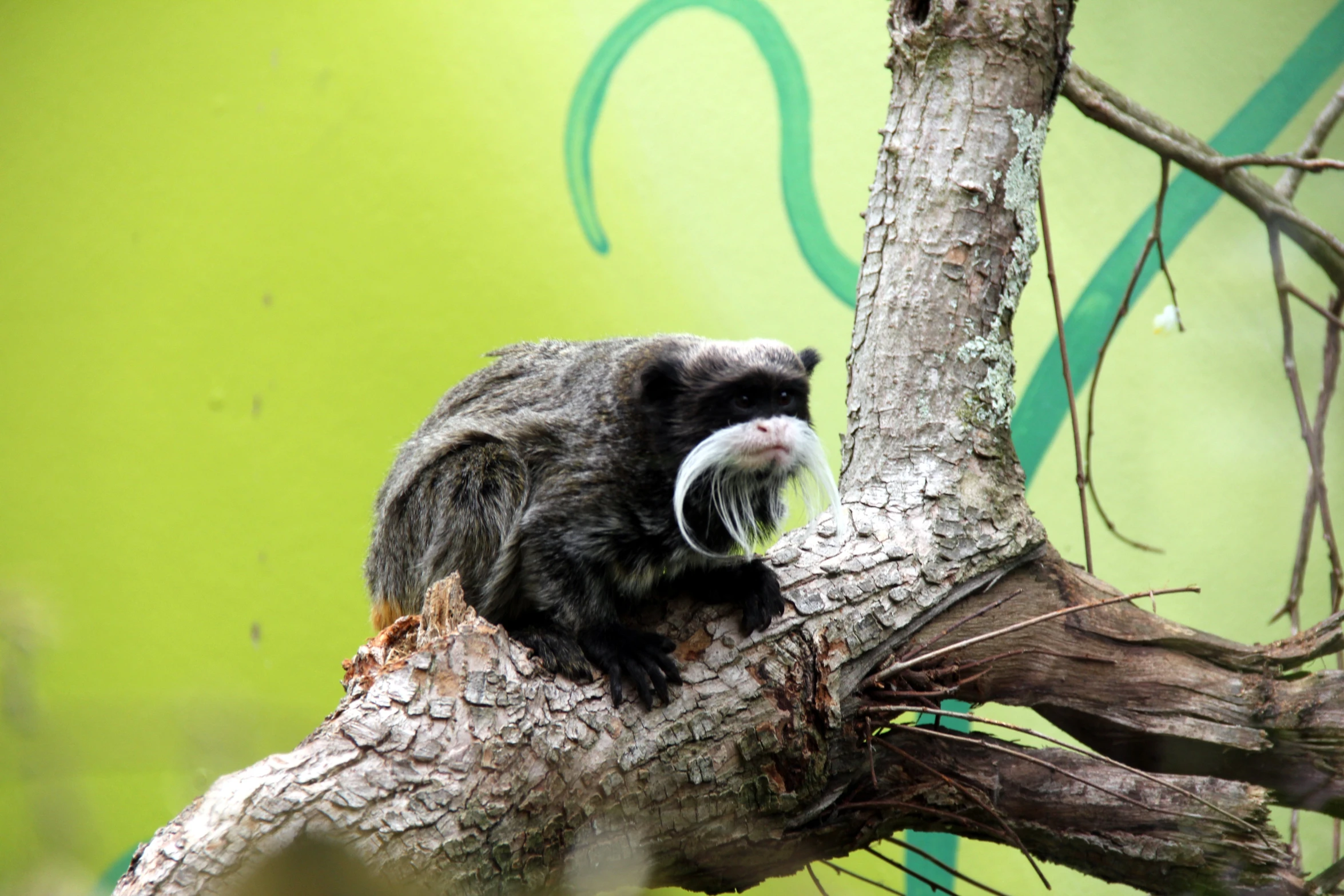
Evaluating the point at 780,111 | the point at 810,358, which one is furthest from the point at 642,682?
the point at 780,111

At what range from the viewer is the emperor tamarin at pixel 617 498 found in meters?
1.92

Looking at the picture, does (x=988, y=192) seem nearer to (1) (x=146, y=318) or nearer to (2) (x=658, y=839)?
(2) (x=658, y=839)

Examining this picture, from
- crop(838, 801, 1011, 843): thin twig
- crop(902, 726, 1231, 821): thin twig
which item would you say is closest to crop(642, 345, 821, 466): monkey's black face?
crop(902, 726, 1231, 821): thin twig

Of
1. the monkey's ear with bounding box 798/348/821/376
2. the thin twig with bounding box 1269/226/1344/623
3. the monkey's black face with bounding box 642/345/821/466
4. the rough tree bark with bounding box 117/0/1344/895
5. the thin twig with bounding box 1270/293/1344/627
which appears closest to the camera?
the rough tree bark with bounding box 117/0/1344/895

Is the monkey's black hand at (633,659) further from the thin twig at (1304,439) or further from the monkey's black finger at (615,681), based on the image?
the thin twig at (1304,439)

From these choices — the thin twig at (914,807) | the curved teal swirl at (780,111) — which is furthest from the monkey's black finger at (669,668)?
the curved teal swirl at (780,111)

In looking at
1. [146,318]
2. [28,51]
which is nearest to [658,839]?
[146,318]

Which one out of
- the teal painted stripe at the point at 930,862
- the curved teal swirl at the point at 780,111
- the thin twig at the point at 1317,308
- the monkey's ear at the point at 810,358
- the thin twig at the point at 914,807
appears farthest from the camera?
the curved teal swirl at the point at 780,111

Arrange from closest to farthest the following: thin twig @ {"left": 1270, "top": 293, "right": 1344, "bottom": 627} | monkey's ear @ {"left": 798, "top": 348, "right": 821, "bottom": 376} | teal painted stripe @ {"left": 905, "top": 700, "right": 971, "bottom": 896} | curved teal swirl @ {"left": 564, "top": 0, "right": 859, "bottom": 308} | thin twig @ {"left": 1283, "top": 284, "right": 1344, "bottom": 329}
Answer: monkey's ear @ {"left": 798, "top": 348, "right": 821, "bottom": 376} < thin twig @ {"left": 1283, "top": 284, "right": 1344, "bottom": 329} < thin twig @ {"left": 1270, "top": 293, "right": 1344, "bottom": 627} < teal painted stripe @ {"left": 905, "top": 700, "right": 971, "bottom": 896} < curved teal swirl @ {"left": 564, "top": 0, "right": 859, "bottom": 308}

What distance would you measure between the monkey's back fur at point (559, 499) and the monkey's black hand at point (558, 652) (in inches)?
2.0

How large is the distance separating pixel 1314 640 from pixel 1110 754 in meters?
0.49

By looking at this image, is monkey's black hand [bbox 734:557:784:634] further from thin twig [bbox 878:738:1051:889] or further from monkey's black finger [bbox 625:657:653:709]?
thin twig [bbox 878:738:1051:889]

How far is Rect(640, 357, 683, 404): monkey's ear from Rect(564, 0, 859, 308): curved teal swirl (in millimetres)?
1928

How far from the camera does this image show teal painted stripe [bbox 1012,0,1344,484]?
3.75 m
